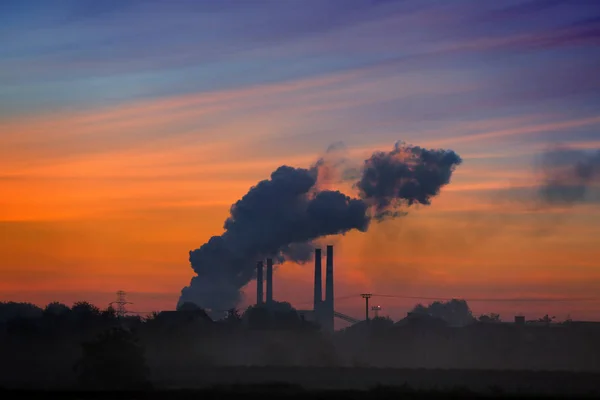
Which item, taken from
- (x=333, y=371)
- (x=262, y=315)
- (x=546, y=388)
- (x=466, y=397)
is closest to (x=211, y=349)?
(x=262, y=315)

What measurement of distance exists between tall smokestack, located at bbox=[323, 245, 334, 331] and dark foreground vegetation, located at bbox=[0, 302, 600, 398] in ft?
20.7

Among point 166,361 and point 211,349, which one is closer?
point 166,361

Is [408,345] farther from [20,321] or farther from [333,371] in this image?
[20,321]

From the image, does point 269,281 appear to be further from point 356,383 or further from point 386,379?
point 356,383

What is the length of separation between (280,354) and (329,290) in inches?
978

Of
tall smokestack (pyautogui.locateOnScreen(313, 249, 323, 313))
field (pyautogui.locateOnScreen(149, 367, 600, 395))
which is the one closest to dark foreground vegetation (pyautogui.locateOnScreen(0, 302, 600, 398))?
field (pyautogui.locateOnScreen(149, 367, 600, 395))

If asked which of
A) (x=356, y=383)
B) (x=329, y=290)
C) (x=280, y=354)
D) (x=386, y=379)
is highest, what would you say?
(x=329, y=290)

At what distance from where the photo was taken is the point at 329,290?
159500mm

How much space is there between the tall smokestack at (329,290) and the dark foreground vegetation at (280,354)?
6300mm

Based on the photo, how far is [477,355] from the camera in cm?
15462

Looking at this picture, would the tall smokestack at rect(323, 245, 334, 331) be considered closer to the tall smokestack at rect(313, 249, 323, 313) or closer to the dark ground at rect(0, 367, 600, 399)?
the tall smokestack at rect(313, 249, 323, 313)

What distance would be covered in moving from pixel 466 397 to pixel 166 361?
61.5 meters

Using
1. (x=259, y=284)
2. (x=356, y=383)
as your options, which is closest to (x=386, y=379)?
(x=356, y=383)

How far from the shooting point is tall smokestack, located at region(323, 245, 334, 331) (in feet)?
511
